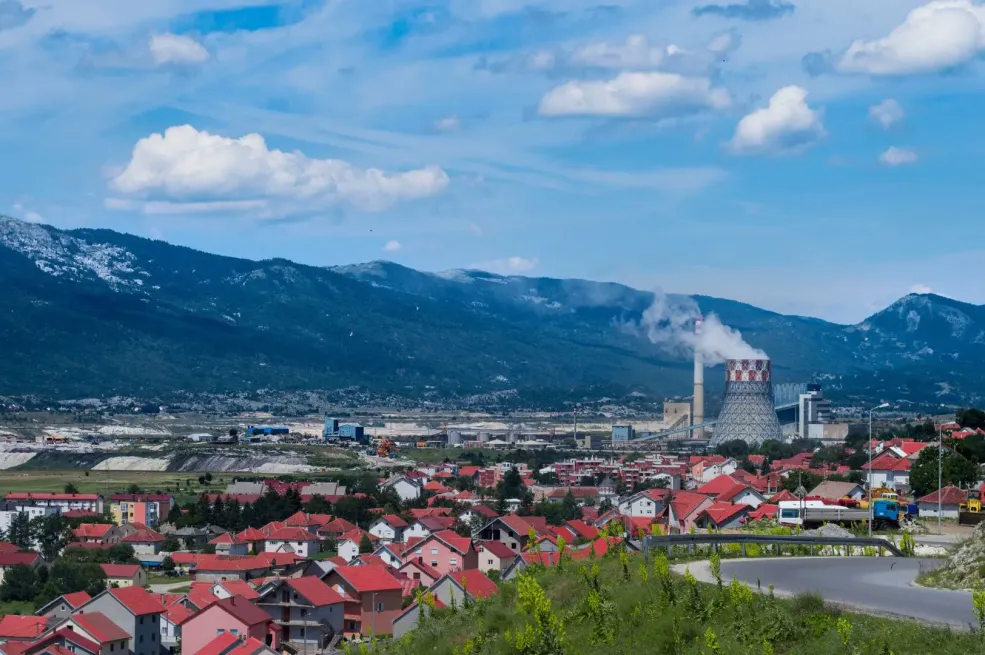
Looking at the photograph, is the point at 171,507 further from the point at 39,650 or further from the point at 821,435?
the point at 821,435

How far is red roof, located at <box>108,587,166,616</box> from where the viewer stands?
1629 inches

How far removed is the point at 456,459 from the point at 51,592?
240 ft

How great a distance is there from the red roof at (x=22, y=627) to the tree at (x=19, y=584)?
11225 millimetres

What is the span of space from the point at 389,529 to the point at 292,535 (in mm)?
3860

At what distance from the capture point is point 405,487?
280 ft

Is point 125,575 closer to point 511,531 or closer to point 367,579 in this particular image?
point 511,531

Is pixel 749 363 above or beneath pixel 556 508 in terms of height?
above

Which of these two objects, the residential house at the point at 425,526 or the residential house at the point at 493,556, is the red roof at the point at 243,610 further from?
the residential house at the point at 425,526

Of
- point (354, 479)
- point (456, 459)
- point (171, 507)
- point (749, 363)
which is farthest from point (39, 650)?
point (749, 363)

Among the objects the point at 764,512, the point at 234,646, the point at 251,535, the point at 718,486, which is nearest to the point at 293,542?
the point at 251,535

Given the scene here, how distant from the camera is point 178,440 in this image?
148 metres

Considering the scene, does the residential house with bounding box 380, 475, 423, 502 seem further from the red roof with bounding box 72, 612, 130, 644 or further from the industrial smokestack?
the industrial smokestack

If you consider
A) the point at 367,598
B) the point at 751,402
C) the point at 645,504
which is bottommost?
the point at 367,598

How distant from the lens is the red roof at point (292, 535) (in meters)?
62.1
